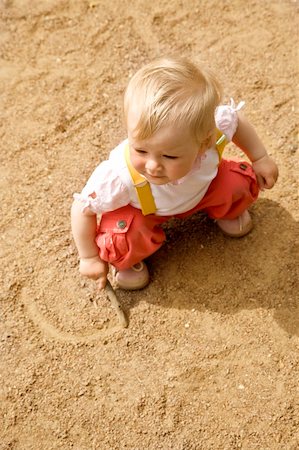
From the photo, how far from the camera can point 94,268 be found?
2.18m

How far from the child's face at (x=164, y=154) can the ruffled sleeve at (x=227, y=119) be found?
23 cm

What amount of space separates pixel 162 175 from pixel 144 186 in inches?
5.2

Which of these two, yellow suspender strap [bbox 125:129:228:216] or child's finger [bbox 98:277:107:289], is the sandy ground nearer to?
child's finger [bbox 98:277:107:289]

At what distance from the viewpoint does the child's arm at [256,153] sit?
2186 millimetres

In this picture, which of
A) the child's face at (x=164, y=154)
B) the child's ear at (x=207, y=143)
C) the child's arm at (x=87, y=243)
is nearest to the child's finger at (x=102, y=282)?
the child's arm at (x=87, y=243)

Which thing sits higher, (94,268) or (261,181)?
(94,268)

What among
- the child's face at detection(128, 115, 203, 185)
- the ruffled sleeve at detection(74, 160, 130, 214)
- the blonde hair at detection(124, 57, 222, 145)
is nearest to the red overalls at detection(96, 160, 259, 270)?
the ruffled sleeve at detection(74, 160, 130, 214)

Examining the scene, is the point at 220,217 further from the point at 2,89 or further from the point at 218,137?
the point at 2,89

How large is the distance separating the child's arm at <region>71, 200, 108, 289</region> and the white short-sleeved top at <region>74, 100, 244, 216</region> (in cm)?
6

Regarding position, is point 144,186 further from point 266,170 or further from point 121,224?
point 266,170

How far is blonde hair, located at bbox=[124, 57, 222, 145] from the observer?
5.74 feet

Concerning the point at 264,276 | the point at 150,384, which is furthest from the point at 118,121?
the point at 150,384

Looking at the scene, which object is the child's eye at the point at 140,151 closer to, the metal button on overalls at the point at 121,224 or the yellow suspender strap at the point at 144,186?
the yellow suspender strap at the point at 144,186

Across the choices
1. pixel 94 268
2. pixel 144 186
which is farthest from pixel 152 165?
pixel 94 268
